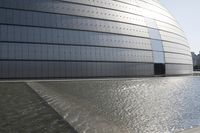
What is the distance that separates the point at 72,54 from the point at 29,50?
15.8 ft

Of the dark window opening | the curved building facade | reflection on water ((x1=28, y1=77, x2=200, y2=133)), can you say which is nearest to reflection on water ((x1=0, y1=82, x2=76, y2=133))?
reflection on water ((x1=28, y1=77, x2=200, y2=133))

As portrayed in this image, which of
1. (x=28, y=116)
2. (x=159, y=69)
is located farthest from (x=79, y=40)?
(x=28, y=116)

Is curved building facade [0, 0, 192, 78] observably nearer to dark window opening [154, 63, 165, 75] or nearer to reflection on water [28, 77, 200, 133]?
dark window opening [154, 63, 165, 75]

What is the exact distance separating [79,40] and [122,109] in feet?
59.8

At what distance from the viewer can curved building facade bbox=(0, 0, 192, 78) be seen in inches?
1260

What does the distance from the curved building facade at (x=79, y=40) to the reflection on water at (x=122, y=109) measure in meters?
8.15

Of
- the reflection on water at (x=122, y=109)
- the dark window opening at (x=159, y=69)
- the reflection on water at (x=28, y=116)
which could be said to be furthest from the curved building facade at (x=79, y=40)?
the reflection on water at (x=28, y=116)

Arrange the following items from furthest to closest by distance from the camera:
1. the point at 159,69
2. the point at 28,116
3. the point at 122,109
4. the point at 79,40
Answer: the point at 159,69, the point at 79,40, the point at 122,109, the point at 28,116

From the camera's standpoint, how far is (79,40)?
36.0 meters

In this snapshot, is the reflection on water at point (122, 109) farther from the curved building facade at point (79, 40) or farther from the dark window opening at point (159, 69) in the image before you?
the dark window opening at point (159, 69)

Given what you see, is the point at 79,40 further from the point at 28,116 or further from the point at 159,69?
the point at 28,116

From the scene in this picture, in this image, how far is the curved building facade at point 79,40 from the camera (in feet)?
105

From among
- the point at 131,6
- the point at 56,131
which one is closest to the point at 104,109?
the point at 56,131

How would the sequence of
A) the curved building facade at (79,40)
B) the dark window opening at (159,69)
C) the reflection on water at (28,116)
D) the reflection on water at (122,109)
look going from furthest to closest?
the dark window opening at (159,69) < the curved building facade at (79,40) < the reflection on water at (122,109) < the reflection on water at (28,116)
